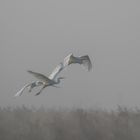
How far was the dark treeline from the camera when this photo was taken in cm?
1090

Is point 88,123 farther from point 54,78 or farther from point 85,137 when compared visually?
point 54,78

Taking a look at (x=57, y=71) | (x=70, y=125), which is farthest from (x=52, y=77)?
(x=70, y=125)

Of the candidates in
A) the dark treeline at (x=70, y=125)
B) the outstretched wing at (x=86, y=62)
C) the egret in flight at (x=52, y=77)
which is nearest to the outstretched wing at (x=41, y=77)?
the egret in flight at (x=52, y=77)

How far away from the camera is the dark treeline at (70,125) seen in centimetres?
1090

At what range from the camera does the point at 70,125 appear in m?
11.2

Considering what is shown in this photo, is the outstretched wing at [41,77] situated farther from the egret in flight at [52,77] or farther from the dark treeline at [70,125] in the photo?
the dark treeline at [70,125]

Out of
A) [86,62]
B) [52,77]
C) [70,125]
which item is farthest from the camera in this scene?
[70,125]

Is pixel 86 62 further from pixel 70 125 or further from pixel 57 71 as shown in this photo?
pixel 70 125

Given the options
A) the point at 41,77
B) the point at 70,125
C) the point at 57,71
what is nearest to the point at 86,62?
the point at 57,71

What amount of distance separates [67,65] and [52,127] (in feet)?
14.4

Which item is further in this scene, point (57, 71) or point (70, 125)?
point (70, 125)

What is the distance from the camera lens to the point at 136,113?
11.8m

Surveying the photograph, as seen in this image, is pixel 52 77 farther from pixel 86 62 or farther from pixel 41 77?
pixel 86 62

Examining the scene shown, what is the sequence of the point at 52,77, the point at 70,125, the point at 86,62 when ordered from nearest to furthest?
the point at 52,77 → the point at 86,62 → the point at 70,125
